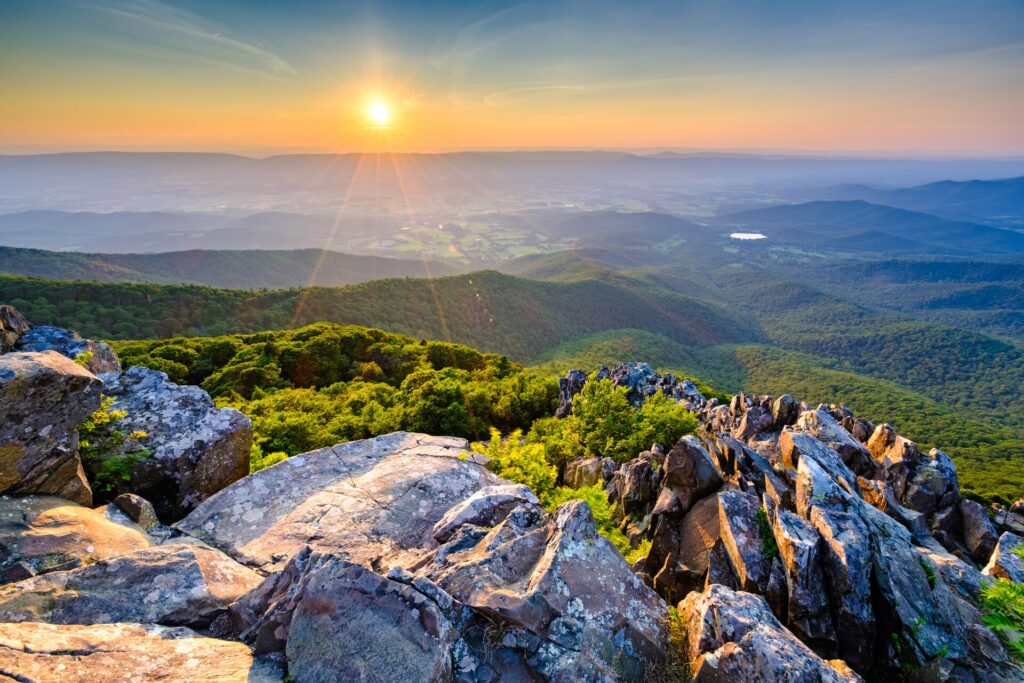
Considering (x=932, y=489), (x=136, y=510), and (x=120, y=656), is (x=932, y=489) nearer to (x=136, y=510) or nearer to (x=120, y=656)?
(x=120, y=656)

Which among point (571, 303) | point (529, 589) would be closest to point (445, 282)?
point (571, 303)

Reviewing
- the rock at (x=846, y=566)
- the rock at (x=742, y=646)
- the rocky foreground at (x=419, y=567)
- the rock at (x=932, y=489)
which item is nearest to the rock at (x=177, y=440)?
the rocky foreground at (x=419, y=567)

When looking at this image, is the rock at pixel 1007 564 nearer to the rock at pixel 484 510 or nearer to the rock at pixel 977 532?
the rock at pixel 977 532

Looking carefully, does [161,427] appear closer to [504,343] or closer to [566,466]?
[566,466]

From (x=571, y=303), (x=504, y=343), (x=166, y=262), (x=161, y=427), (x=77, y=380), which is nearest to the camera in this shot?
(x=77, y=380)

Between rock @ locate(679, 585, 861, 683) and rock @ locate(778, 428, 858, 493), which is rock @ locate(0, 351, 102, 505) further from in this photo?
rock @ locate(778, 428, 858, 493)

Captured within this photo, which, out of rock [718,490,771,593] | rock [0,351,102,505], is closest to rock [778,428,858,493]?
rock [718,490,771,593]

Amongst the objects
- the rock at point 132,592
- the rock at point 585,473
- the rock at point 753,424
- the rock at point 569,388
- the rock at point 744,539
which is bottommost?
the rock at point 569,388
